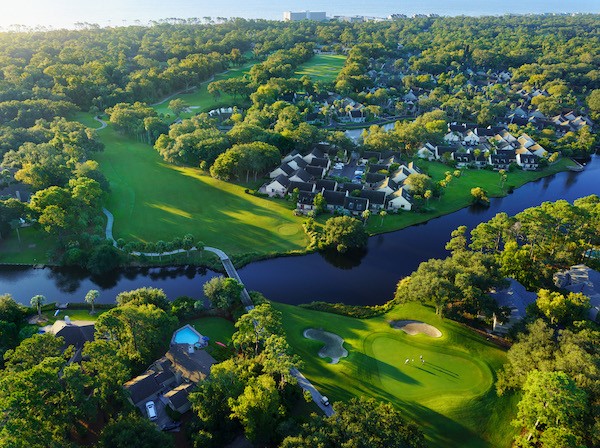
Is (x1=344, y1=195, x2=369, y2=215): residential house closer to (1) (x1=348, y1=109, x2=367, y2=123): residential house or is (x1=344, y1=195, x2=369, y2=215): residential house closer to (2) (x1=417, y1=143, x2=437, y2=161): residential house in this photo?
(2) (x1=417, y1=143, x2=437, y2=161): residential house

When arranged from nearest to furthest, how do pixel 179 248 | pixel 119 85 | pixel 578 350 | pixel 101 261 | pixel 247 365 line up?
1. pixel 578 350
2. pixel 247 365
3. pixel 101 261
4. pixel 179 248
5. pixel 119 85

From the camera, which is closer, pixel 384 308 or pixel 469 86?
pixel 384 308

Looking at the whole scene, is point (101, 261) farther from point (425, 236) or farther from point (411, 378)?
point (425, 236)

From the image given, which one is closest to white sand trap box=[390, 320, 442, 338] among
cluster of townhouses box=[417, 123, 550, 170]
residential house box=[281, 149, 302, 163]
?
residential house box=[281, 149, 302, 163]

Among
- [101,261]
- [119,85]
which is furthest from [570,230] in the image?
[119,85]

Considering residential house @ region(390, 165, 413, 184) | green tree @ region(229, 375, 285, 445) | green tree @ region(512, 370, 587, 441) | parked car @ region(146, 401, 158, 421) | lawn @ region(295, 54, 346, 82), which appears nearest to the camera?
green tree @ region(512, 370, 587, 441)

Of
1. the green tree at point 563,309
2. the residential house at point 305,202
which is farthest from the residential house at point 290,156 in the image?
the green tree at point 563,309
